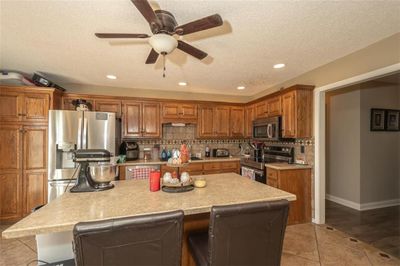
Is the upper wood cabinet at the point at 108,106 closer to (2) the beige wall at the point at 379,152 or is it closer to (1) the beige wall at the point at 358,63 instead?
(1) the beige wall at the point at 358,63

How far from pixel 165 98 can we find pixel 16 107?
247cm

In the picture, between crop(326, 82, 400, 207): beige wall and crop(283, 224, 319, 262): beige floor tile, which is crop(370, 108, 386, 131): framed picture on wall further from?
crop(283, 224, 319, 262): beige floor tile

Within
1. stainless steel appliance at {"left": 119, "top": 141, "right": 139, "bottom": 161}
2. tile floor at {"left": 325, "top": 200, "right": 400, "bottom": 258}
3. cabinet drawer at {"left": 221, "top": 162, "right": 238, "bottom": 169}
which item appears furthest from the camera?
cabinet drawer at {"left": 221, "top": 162, "right": 238, "bottom": 169}

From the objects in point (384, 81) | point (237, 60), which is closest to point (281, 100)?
point (237, 60)

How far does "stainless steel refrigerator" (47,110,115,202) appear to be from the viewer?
3059 millimetres

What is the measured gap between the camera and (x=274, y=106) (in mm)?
3645

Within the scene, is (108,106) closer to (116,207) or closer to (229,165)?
(229,165)

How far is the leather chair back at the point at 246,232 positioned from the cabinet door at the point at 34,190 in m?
3.32

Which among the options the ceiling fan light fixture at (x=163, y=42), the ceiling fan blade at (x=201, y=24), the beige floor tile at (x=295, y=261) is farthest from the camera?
the beige floor tile at (x=295, y=261)

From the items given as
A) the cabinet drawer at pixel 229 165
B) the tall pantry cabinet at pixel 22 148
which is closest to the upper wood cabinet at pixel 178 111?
the cabinet drawer at pixel 229 165

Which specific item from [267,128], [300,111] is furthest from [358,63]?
[267,128]

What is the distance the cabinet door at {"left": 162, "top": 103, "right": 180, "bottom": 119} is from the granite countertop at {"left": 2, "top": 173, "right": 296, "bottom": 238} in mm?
2421

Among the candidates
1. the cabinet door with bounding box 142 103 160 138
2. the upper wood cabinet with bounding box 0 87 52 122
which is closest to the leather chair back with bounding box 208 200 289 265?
the cabinet door with bounding box 142 103 160 138

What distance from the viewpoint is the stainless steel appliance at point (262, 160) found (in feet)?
11.2
